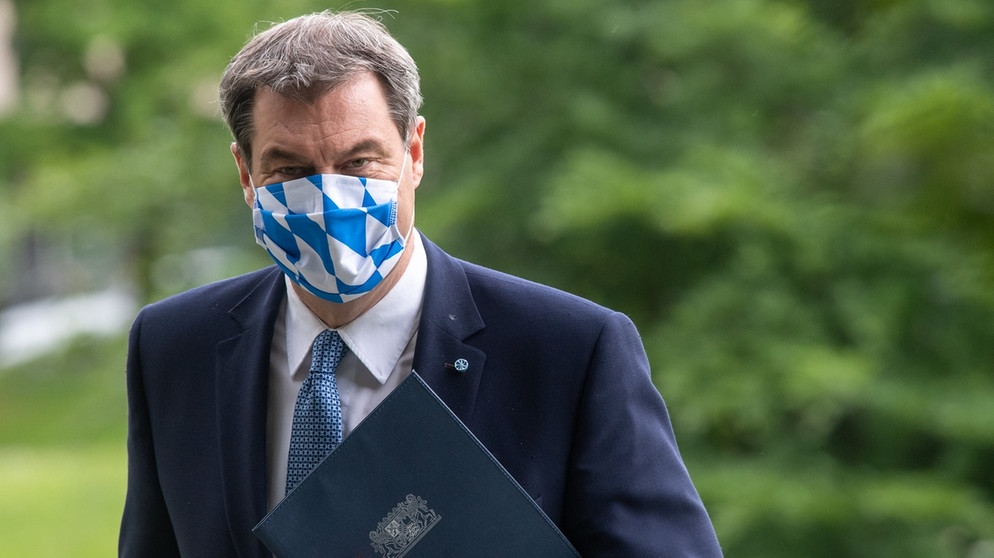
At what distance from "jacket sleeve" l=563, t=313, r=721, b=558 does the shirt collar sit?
309 mm

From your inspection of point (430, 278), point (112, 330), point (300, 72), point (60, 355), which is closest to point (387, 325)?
point (430, 278)

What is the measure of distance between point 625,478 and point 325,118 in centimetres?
68

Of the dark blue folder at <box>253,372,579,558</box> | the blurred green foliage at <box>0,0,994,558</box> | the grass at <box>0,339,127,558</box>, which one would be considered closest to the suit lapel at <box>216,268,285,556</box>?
the dark blue folder at <box>253,372,579,558</box>

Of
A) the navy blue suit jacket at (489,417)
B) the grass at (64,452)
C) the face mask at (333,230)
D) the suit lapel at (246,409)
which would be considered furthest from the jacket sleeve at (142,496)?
the grass at (64,452)

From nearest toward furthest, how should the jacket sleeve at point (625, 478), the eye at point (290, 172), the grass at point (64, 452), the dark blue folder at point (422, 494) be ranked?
1. the dark blue folder at point (422, 494)
2. the jacket sleeve at point (625, 478)
3. the eye at point (290, 172)
4. the grass at point (64, 452)

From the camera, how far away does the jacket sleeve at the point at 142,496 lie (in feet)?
6.98

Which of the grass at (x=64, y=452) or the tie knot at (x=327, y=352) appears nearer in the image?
the tie knot at (x=327, y=352)

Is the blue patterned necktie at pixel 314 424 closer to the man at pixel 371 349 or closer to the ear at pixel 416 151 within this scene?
the man at pixel 371 349

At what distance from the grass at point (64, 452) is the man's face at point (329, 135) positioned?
7.64 meters

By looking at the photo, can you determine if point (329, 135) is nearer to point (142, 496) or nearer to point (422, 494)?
point (422, 494)

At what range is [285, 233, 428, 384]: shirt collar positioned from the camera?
6.55 ft

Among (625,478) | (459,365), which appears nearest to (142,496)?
(459,365)

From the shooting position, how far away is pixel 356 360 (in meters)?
2.01

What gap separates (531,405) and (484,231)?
14.7 ft
